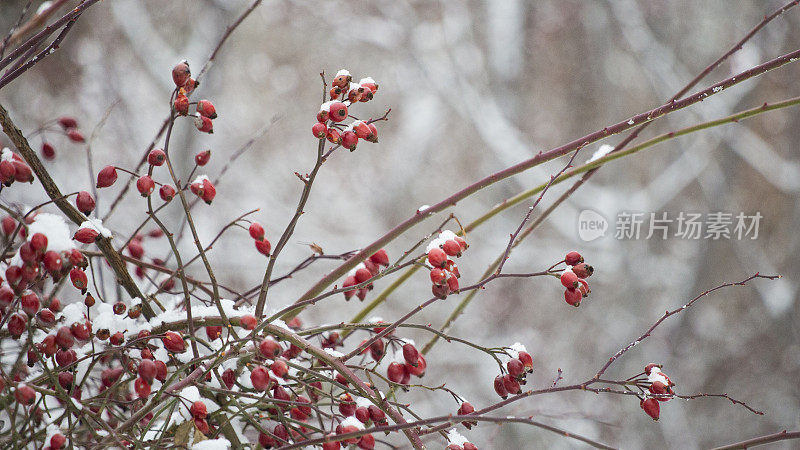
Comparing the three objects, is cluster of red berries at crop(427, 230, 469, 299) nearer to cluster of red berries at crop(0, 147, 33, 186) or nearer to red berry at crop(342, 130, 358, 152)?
red berry at crop(342, 130, 358, 152)

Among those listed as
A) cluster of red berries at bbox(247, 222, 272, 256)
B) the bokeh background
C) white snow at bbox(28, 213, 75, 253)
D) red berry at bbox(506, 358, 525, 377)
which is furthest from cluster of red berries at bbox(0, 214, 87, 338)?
the bokeh background

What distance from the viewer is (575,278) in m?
0.33

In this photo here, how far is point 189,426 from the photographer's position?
310mm

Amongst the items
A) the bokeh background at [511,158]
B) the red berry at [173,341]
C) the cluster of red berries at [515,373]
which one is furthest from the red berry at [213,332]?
the bokeh background at [511,158]

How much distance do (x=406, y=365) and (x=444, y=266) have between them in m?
0.09

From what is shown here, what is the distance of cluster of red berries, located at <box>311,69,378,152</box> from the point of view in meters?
0.32

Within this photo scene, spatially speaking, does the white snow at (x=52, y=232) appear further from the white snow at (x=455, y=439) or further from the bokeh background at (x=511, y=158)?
the bokeh background at (x=511, y=158)

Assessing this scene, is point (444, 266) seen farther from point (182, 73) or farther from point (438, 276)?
point (182, 73)

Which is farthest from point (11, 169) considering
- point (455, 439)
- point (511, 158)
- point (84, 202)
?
point (511, 158)

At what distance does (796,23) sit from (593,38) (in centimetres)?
64

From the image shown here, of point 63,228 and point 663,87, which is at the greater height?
point 663,87

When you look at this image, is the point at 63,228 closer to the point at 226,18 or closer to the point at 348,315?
the point at 226,18

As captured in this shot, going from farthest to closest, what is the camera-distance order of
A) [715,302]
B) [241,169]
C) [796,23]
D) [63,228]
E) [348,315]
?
[241,169] < [348,315] < [715,302] < [796,23] < [63,228]

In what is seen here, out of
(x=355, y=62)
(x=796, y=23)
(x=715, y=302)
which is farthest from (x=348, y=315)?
(x=796, y=23)
